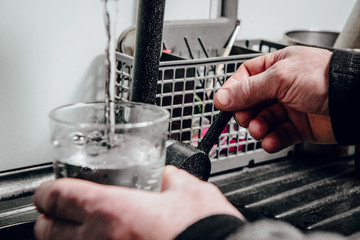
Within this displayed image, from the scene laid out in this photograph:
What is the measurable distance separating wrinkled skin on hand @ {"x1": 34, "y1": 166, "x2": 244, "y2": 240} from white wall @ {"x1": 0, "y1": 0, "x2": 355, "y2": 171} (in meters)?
0.45

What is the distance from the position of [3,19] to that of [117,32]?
0.23 m

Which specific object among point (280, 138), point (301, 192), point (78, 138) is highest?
point (78, 138)

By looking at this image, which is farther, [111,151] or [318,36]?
[318,36]

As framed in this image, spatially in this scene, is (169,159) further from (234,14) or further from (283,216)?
(234,14)

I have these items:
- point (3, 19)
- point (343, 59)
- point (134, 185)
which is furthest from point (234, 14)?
point (134, 185)

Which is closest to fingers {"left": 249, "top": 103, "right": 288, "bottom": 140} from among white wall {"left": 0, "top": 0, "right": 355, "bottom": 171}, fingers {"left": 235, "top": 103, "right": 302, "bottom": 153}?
fingers {"left": 235, "top": 103, "right": 302, "bottom": 153}

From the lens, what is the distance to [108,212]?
0.39 m

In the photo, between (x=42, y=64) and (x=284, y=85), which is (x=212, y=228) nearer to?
(x=284, y=85)

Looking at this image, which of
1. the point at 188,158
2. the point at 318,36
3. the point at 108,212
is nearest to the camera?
the point at 108,212

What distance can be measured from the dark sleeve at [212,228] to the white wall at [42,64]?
1.81 feet

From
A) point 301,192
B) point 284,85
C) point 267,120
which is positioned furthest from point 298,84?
point 301,192

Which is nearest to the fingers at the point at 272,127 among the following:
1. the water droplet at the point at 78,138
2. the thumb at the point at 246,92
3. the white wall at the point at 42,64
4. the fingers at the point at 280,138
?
the fingers at the point at 280,138

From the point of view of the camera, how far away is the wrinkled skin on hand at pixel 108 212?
39cm

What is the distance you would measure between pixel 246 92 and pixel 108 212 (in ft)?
1.27
